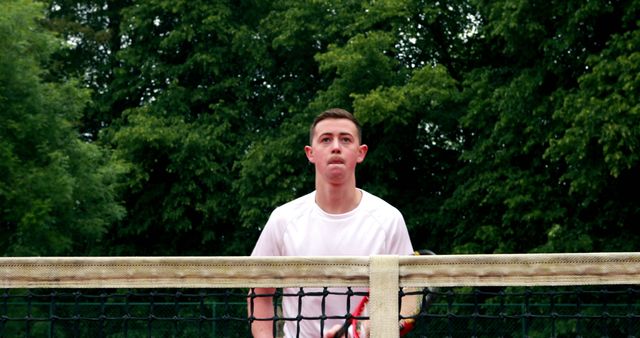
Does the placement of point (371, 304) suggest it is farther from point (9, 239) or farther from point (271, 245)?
point (9, 239)

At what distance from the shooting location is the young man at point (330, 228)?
5.70m

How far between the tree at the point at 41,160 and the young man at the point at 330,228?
2498 cm

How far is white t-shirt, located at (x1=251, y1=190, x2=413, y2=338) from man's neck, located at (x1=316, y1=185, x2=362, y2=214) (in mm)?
36

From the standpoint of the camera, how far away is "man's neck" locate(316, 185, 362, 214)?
5.80m

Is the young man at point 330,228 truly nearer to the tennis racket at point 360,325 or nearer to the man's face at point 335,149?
the man's face at point 335,149

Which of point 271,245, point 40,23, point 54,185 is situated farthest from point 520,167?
point 271,245

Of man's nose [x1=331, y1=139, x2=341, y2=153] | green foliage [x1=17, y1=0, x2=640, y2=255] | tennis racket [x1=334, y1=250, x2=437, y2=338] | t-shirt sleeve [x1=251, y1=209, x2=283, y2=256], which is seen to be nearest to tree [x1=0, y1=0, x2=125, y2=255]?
green foliage [x1=17, y1=0, x2=640, y2=255]

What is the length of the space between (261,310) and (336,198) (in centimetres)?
67

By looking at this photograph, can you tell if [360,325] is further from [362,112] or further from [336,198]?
[362,112]

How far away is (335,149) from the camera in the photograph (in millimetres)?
5746

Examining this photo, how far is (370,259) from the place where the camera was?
508cm

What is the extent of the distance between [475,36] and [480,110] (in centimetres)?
378

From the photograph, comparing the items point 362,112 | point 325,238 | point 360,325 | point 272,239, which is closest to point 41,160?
point 362,112

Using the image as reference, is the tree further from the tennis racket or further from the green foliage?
the tennis racket
